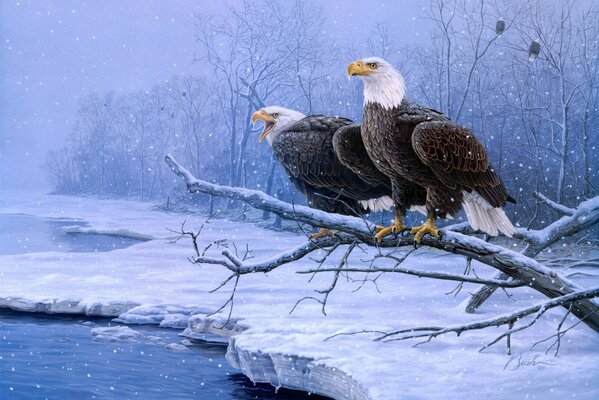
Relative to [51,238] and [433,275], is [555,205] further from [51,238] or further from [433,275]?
[51,238]

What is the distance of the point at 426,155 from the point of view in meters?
2.64

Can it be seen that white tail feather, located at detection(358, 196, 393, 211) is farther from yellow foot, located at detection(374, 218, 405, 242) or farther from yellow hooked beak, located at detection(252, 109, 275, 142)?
yellow hooked beak, located at detection(252, 109, 275, 142)

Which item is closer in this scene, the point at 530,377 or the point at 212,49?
the point at 530,377

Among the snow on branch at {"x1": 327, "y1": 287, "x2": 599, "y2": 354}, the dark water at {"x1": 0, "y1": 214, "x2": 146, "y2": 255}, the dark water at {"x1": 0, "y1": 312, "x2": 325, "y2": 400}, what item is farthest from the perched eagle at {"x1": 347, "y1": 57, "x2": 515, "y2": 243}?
the dark water at {"x1": 0, "y1": 214, "x2": 146, "y2": 255}

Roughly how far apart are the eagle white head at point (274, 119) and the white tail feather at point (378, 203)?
0.41 m

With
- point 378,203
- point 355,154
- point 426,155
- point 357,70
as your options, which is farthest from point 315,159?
point 426,155

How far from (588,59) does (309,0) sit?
112 centimetres

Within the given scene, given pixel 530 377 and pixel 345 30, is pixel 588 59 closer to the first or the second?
pixel 345 30

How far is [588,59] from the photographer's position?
3082 millimetres

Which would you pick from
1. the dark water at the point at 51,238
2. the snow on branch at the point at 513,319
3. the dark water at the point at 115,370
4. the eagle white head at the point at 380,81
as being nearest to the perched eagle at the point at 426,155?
the eagle white head at the point at 380,81

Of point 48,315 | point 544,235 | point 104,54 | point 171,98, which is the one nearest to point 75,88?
point 104,54

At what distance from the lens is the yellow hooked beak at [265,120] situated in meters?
3.04

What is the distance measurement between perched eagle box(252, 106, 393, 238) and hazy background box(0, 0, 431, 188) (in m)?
0.33

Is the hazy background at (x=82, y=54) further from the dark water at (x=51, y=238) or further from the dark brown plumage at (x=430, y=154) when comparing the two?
the dark brown plumage at (x=430, y=154)
